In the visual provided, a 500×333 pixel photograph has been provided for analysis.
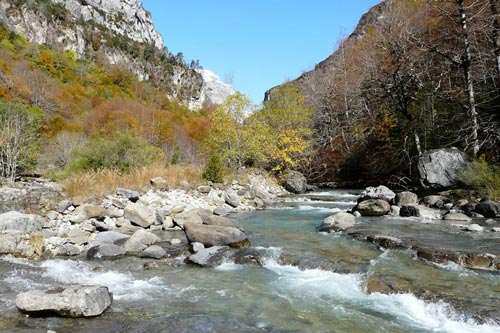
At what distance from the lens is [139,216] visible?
10.9m

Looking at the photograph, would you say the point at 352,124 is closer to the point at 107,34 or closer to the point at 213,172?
→ the point at 213,172

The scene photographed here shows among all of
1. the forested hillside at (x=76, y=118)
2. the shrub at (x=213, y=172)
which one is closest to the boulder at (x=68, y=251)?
the shrub at (x=213, y=172)

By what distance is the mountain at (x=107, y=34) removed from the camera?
260 feet

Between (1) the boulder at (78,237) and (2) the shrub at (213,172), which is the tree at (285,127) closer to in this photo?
(2) the shrub at (213,172)

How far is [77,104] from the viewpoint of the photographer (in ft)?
188

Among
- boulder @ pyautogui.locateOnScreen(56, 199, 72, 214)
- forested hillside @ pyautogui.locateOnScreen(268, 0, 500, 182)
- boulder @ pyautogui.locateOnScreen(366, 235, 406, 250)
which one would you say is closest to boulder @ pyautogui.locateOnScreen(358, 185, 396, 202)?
forested hillside @ pyautogui.locateOnScreen(268, 0, 500, 182)

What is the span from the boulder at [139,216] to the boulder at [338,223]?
17.0 ft

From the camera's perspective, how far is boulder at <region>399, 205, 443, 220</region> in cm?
1176

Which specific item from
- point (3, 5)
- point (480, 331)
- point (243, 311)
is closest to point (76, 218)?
point (243, 311)

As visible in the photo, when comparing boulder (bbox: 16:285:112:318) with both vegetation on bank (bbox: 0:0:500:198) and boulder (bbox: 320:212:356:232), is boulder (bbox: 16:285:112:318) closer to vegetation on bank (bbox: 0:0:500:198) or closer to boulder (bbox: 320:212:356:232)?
boulder (bbox: 320:212:356:232)

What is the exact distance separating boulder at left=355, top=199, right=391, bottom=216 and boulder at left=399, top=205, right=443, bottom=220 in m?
0.54

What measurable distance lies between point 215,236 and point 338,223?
13.0 feet

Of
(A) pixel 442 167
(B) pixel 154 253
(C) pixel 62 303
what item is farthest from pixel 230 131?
(C) pixel 62 303

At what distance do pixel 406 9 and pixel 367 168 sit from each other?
784 inches
